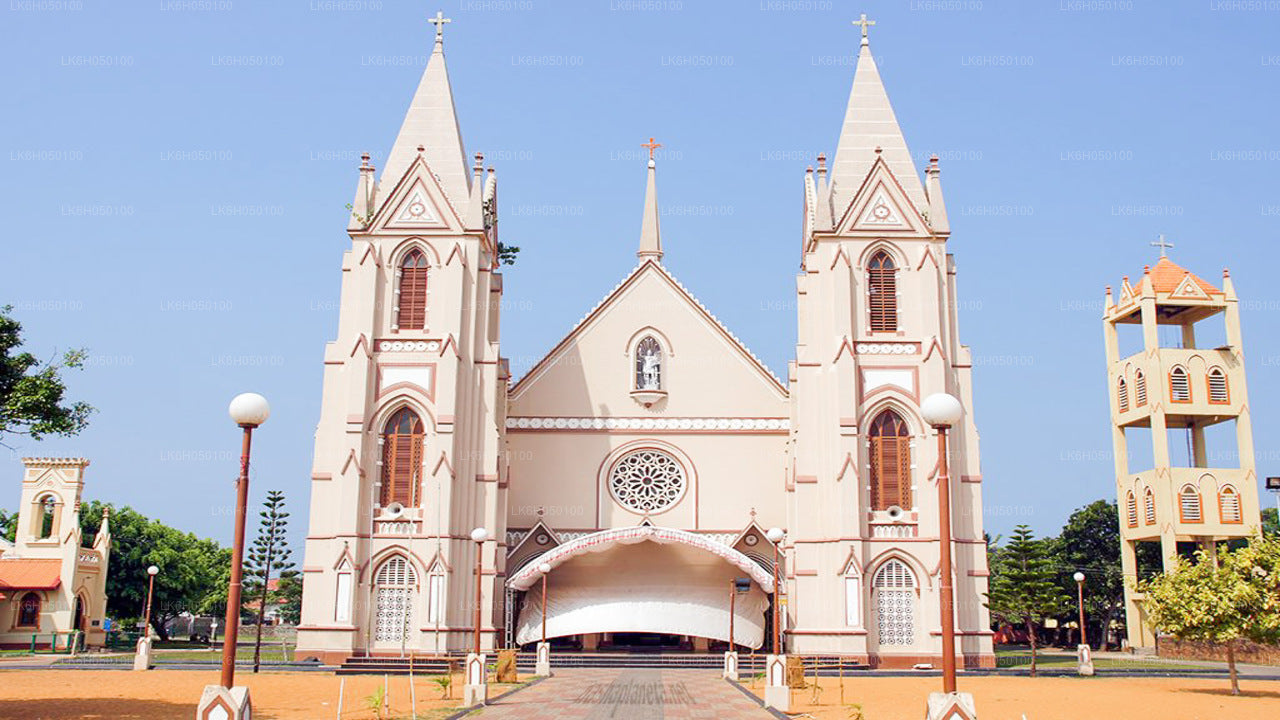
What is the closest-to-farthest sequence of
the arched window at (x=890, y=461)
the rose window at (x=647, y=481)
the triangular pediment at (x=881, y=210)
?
the arched window at (x=890, y=461), the triangular pediment at (x=881, y=210), the rose window at (x=647, y=481)

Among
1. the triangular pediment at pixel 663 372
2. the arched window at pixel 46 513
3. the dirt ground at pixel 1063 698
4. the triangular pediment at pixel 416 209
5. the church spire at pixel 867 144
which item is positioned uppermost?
the church spire at pixel 867 144

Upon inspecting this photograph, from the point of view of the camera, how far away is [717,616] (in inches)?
1517

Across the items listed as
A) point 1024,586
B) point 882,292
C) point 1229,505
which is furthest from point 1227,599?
point 1229,505

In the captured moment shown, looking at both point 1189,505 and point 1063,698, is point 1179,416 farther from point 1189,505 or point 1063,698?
point 1063,698

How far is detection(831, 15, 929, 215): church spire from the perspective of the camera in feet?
131

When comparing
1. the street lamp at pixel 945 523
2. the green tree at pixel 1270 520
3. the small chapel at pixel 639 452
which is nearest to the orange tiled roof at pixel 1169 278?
the small chapel at pixel 639 452

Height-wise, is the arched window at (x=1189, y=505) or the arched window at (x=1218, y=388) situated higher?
the arched window at (x=1218, y=388)

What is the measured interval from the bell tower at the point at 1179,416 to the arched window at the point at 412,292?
3002cm

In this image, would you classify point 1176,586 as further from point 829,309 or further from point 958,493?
point 829,309

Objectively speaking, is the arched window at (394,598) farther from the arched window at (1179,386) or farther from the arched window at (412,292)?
the arched window at (1179,386)

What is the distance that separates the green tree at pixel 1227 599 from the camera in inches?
1057

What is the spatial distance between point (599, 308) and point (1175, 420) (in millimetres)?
25551

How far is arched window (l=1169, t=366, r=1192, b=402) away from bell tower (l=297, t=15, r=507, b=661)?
27.9 meters

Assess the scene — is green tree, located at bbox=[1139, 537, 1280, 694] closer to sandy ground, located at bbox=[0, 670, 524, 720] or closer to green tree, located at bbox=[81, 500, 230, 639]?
sandy ground, located at bbox=[0, 670, 524, 720]
